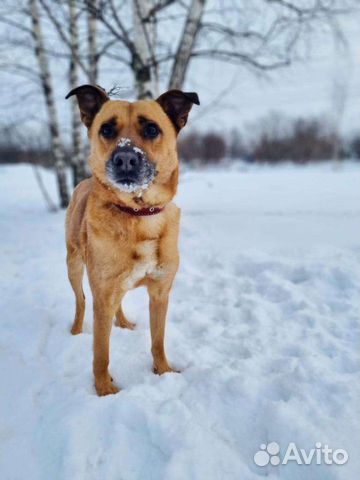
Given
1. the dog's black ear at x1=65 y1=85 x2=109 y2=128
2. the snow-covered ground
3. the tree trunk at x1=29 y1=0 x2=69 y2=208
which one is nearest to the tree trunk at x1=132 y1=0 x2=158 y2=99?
the tree trunk at x1=29 y1=0 x2=69 y2=208

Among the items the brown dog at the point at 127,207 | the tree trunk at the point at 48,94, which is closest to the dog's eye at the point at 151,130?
the brown dog at the point at 127,207

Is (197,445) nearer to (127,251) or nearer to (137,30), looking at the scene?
(127,251)

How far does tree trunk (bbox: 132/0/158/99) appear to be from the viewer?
18.4ft

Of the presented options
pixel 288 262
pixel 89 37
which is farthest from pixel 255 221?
pixel 89 37

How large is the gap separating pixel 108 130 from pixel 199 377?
163 cm

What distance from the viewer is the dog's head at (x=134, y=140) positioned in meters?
1.94

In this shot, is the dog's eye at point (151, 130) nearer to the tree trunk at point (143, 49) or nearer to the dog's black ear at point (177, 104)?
the dog's black ear at point (177, 104)

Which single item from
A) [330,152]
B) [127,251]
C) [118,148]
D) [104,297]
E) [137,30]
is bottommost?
[330,152]

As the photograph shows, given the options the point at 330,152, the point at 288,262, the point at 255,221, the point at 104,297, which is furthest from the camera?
the point at 330,152

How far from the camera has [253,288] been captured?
3.68 m

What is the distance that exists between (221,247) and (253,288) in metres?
1.60

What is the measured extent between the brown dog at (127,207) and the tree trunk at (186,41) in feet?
15.1

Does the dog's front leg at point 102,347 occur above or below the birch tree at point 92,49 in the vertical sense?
below

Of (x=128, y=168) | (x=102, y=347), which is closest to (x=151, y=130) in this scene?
(x=128, y=168)
